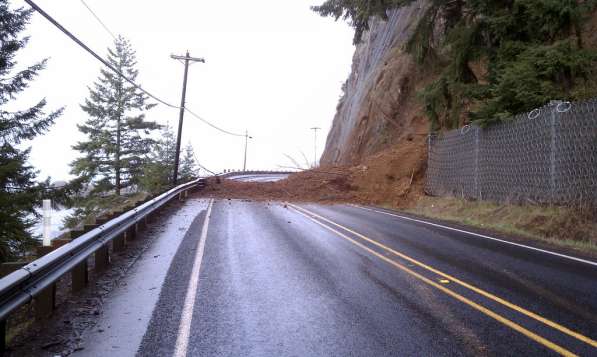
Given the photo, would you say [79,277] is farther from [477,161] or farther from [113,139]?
[113,139]

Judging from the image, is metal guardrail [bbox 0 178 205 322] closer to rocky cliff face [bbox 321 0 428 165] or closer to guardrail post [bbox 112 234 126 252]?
guardrail post [bbox 112 234 126 252]

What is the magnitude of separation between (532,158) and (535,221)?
1.89 meters

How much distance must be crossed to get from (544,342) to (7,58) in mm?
21275

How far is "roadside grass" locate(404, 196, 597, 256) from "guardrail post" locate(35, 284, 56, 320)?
9245 mm

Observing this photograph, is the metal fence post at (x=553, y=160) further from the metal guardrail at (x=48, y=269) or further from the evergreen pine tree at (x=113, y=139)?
the evergreen pine tree at (x=113, y=139)

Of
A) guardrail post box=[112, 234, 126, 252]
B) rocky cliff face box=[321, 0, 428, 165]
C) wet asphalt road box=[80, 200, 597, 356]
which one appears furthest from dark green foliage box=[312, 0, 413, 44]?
guardrail post box=[112, 234, 126, 252]

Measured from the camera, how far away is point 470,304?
19.8ft

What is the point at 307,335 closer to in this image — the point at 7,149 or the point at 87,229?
the point at 87,229

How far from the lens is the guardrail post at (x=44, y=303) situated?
18.5ft

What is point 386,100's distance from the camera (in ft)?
108

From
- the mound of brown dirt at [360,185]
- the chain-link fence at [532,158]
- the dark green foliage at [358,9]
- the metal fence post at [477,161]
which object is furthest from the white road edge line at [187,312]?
the mound of brown dirt at [360,185]

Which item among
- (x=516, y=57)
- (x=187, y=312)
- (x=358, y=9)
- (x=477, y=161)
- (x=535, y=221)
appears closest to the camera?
(x=187, y=312)

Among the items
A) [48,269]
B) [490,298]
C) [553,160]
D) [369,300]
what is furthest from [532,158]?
[48,269]

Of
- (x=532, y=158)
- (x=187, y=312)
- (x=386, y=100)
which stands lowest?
(x=187, y=312)
